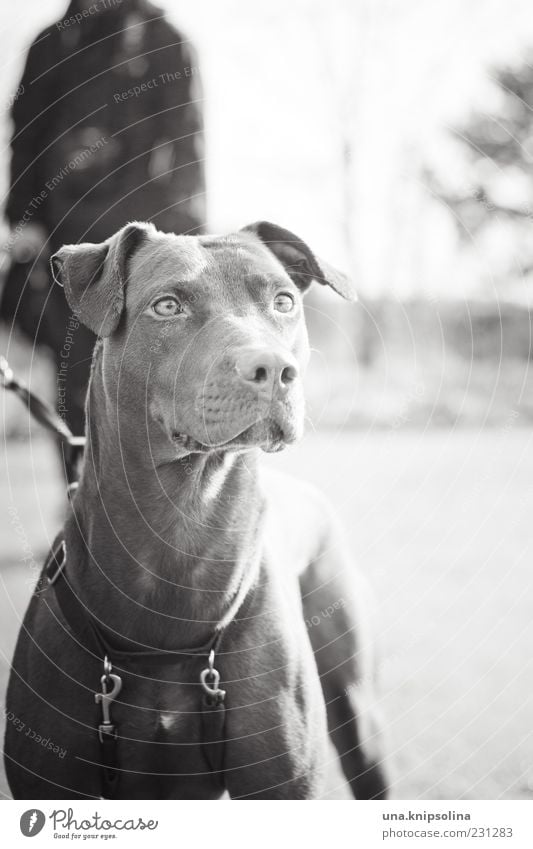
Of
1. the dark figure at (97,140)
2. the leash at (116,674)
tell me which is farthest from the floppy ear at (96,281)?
the dark figure at (97,140)

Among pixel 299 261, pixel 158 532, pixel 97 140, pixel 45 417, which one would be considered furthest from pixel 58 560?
pixel 97 140

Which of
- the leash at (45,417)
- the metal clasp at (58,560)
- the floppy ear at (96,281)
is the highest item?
the floppy ear at (96,281)

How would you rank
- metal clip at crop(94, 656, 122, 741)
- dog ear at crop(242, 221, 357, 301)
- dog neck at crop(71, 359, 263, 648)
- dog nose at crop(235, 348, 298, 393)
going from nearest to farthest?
dog nose at crop(235, 348, 298, 393) → metal clip at crop(94, 656, 122, 741) → dog neck at crop(71, 359, 263, 648) → dog ear at crop(242, 221, 357, 301)

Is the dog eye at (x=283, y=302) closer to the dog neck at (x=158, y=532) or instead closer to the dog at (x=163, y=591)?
the dog at (x=163, y=591)

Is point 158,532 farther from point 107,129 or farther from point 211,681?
point 107,129

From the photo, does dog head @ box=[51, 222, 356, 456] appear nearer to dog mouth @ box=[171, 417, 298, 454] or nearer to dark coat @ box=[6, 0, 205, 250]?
dog mouth @ box=[171, 417, 298, 454]

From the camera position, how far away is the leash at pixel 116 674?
116 inches

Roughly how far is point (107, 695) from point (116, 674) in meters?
0.09

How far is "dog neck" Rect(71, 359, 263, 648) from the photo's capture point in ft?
10.0

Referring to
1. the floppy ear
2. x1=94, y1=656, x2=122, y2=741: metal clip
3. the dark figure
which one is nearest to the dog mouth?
the floppy ear

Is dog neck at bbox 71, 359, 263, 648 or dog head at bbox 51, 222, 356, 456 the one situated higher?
dog head at bbox 51, 222, 356, 456

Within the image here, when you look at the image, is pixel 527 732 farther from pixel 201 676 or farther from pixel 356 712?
pixel 201 676

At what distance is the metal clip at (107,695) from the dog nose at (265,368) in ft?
4.11

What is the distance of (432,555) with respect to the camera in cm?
840
